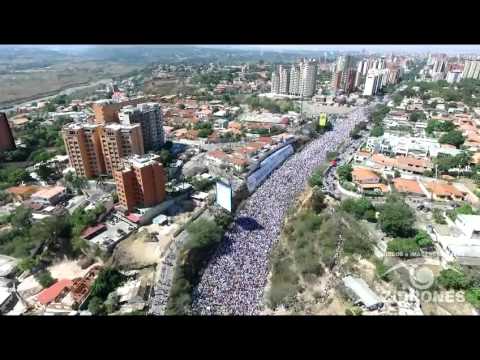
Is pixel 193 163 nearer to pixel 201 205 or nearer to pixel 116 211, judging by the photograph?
pixel 201 205

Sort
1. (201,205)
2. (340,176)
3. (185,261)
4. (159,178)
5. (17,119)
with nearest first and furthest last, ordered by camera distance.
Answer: (185,261), (159,178), (201,205), (340,176), (17,119)

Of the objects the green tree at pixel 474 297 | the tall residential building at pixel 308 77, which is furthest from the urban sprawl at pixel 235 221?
the tall residential building at pixel 308 77

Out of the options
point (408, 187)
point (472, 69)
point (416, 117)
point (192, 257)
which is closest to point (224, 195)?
point (192, 257)

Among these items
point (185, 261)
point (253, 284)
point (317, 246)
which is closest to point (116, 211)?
point (185, 261)

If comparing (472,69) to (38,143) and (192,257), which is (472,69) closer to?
(192,257)

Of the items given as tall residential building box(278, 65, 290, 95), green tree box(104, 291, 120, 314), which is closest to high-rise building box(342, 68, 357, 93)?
tall residential building box(278, 65, 290, 95)
